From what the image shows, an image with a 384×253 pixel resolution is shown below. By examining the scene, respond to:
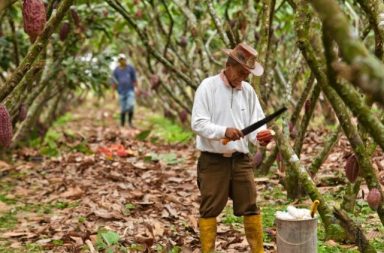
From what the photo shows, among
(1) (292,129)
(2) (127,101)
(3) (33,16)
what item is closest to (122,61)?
(2) (127,101)

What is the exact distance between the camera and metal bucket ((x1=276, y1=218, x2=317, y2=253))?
3064 mm

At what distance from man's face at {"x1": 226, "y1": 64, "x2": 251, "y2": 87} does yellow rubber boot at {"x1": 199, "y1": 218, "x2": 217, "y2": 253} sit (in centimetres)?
77

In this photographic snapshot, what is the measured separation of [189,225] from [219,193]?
33.1 inches

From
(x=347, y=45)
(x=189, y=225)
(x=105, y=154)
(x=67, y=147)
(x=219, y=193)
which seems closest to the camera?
(x=347, y=45)

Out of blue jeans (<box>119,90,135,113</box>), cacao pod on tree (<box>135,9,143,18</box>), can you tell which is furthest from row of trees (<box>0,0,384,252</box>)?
blue jeans (<box>119,90,135,113</box>)

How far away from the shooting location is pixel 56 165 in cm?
696

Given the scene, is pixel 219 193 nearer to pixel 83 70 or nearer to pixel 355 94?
pixel 355 94

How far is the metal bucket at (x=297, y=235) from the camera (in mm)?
3064

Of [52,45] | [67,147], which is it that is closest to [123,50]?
[67,147]

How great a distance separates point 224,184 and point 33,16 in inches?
53.6

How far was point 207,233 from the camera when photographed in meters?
3.47

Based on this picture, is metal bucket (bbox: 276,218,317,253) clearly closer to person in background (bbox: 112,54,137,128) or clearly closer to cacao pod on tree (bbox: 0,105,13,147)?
cacao pod on tree (bbox: 0,105,13,147)

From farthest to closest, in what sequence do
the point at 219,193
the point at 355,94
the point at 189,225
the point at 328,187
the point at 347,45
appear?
the point at 328,187, the point at 189,225, the point at 219,193, the point at 355,94, the point at 347,45

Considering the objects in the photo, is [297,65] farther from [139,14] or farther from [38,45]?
[139,14]
